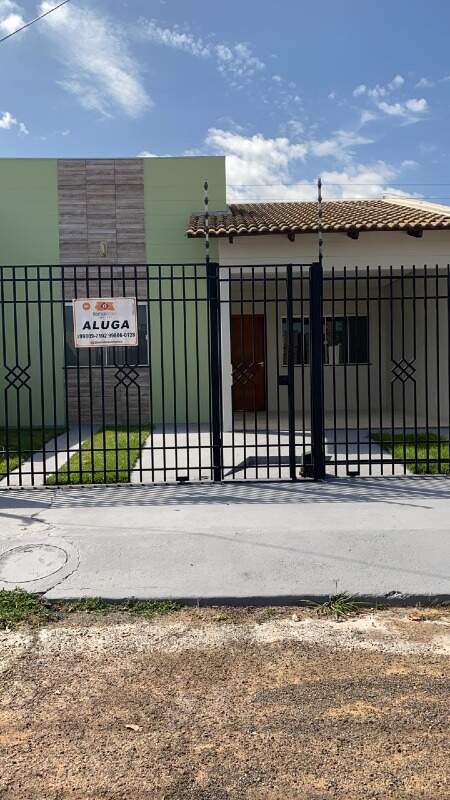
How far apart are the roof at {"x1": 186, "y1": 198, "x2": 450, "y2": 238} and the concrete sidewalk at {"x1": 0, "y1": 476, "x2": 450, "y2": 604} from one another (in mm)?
5301

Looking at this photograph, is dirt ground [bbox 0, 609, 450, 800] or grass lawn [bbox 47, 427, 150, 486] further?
grass lawn [bbox 47, 427, 150, 486]

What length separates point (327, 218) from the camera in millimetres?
11680

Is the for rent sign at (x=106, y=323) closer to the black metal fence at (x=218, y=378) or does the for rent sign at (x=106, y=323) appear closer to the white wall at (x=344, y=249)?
the black metal fence at (x=218, y=378)

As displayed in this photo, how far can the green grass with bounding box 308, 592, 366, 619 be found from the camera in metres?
3.93

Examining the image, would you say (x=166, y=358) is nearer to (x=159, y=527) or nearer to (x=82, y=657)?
(x=159, y=527)

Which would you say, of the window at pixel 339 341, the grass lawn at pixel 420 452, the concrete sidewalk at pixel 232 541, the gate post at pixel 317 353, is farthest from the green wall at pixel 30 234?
the gate post at pixel 317 353

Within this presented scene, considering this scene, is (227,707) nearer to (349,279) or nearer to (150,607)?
(150,607)

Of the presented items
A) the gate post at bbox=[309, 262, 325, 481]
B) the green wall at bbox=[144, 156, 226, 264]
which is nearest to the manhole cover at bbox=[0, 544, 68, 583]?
the gate post at bbox=[309, 262, 325, 481]

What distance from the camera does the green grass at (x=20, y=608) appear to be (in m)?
3.83

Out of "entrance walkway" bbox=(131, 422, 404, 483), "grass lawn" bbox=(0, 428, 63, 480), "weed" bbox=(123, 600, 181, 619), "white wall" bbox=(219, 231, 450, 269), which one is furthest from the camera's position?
"white wall" bbox=(219, 231, 450, 269)

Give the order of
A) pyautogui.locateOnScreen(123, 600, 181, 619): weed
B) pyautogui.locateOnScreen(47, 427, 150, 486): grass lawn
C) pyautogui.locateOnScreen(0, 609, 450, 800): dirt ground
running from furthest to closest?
pyautogui.locateOnScreen(47, 427, 150, 486): grass lawn
pyautogui.locateOnScreen(123, 600, 181, 619): weed
pyautogui.locateOnScreen(0, 609, 450, 800): dirt ground

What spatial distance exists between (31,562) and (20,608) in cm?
76

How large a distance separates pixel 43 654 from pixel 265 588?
154 centimetres

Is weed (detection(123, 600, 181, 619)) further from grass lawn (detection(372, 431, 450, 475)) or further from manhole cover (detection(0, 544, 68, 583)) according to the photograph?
grass lawn (detection(372, 431, 450, 475))
